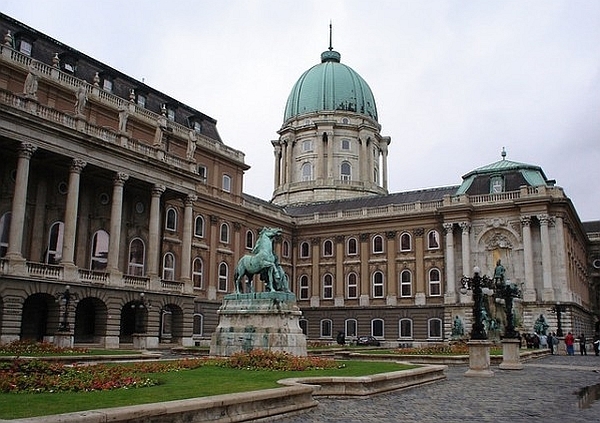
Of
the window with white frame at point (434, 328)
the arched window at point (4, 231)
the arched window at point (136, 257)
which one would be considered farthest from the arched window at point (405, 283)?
the arched window at point (4, 231)

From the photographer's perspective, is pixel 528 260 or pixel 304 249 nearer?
pixel 528 260

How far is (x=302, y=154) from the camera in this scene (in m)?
88.6

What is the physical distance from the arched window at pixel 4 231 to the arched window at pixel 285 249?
34.9 meters

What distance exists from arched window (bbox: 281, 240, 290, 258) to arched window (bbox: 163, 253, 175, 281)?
19.6 metres

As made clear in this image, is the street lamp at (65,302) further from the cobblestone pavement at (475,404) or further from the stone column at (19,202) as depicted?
the cobblestone pavement at (475,404)

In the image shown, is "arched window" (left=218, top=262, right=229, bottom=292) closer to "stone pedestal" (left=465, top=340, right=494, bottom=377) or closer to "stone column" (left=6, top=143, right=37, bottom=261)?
"stone column" (left=6, top=143, right=37, bottom=261)

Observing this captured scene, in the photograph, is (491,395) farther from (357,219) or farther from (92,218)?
(357,219)

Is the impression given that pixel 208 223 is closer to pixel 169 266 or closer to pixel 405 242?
pixel 169 266

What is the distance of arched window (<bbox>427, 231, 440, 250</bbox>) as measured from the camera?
6317 centimetres

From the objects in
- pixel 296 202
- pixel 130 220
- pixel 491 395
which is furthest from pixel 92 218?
pixel 296 202

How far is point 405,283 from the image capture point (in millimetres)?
64062

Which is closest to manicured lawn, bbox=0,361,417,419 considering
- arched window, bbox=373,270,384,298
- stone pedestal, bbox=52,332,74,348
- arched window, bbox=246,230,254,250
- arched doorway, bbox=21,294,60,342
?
stone pedestal, bbox=52,332,74,348

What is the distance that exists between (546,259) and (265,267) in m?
37.5

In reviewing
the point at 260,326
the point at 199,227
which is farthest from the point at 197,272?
the point at 260,326
